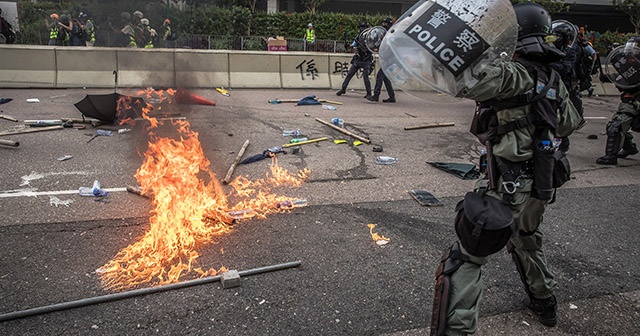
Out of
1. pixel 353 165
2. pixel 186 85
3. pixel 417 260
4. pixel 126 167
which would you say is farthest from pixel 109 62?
pixel 417 260

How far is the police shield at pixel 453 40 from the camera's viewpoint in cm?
220

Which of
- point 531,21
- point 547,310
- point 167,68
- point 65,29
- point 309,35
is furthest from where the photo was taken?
point 309,35

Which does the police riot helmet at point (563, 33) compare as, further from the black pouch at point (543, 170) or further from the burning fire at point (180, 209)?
the black pouch at point (543, 170)

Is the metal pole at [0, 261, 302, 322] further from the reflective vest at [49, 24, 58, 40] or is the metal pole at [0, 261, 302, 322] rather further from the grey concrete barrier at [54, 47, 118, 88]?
the reflective vest at [49, 24, 58, 40]

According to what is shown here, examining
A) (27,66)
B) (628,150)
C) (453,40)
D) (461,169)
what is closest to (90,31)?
(27,66)

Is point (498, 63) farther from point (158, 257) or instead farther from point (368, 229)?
point (158, 257)

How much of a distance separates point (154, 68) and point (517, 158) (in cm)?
1012

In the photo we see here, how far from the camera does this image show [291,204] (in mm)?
4820

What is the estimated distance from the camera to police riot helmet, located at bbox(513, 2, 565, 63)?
2678 millimetres

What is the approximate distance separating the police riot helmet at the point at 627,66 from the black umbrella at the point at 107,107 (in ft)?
25.3

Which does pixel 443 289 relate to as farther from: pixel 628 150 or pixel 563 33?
pixel 628 150

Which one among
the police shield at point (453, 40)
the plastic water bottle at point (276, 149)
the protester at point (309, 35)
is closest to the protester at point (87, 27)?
the plastic water bottle at point (276, 149)

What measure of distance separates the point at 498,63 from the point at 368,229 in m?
2.39

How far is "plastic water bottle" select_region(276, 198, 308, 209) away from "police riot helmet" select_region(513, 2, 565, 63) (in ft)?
9.03
